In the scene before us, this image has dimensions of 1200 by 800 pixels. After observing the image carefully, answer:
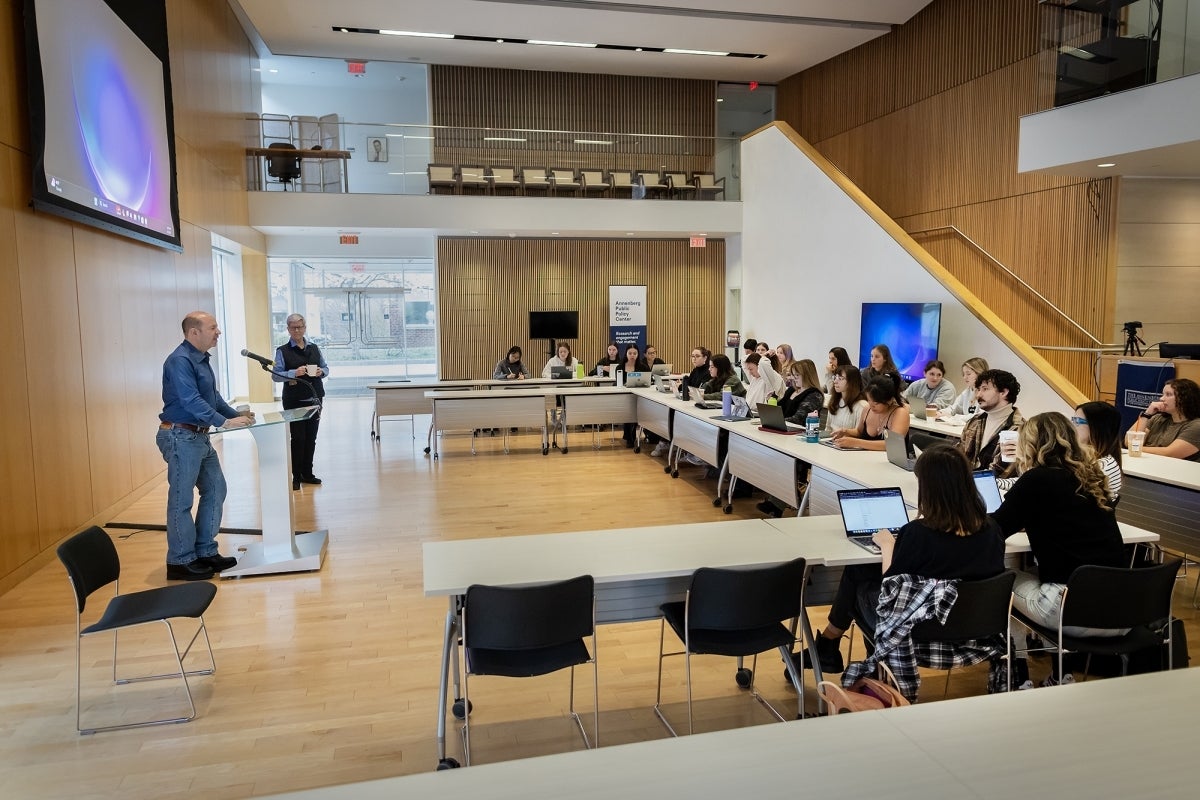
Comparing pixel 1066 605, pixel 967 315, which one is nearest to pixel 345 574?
pixel 1066 605

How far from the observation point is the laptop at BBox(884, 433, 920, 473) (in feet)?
15.7

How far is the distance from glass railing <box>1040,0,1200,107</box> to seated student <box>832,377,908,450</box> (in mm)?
Result: 4227

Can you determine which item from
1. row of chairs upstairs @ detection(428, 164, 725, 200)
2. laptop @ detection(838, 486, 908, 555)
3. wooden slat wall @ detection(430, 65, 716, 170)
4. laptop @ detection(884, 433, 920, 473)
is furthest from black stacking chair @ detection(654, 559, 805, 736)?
wooden slat wall @ detection(430, 65, 716, 170)

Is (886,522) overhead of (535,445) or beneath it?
overhead

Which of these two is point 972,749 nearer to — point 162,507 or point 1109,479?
point 1109,479

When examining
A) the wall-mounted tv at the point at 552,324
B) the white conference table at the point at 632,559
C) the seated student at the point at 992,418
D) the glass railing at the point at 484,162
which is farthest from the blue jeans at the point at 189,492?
the wall-mounted tv at the point at 552,324

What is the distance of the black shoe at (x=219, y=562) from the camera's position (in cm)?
518

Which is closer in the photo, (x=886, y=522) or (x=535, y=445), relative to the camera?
(x=886, y=522)

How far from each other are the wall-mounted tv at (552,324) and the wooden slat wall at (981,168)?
5.55 metres

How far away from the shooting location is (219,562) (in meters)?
5.21

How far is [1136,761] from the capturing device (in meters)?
1.59

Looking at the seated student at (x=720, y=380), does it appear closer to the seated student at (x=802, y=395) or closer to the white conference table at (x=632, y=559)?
the seated student at (x=802, y=395)

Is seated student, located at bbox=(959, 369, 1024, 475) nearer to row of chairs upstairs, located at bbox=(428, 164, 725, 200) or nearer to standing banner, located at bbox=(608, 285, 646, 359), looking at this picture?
row of chairs upstairs, located at bbox=(428, 164, 725, 200)

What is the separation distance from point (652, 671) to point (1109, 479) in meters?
2.29
